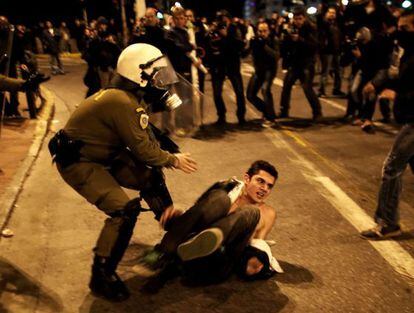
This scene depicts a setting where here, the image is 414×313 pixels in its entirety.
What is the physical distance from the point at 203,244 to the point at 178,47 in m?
4.93

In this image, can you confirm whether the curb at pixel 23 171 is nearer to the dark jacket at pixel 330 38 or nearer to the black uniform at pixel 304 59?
the black uniform at pixel 304 59

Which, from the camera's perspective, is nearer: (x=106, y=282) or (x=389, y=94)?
(x=106, y=282)

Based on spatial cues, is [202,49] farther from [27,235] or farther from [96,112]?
[96,112]

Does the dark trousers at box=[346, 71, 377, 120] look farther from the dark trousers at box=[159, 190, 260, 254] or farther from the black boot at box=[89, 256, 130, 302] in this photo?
the black boot at box=[89, 256, 130, 302]

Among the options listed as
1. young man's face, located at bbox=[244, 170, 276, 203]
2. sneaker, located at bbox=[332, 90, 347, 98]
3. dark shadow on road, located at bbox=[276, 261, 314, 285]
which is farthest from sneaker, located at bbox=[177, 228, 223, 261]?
sneaker, located at bbox=[332, 90, 347, 98]

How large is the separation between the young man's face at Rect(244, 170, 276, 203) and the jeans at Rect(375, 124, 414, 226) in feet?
3.60

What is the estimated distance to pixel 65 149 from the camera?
→ 11.0ft

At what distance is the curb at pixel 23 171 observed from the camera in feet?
16.5

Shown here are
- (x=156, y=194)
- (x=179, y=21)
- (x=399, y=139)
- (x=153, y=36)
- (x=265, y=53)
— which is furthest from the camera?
(x=265, y=53)

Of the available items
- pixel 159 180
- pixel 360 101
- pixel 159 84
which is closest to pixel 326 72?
pixel 360 101

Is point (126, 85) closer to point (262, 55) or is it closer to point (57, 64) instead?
point (262, 55)

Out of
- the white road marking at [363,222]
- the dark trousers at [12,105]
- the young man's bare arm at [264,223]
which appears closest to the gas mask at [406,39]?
the white road marking at [363,222]

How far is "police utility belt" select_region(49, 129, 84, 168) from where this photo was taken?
11.0ft

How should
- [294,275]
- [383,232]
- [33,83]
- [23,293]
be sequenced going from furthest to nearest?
[383,232]
[33,83]
[294,275]
[23,293]
